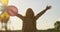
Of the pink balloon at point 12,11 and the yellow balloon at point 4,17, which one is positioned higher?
the pink balloon at point 12,11

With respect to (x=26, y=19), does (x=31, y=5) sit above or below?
above

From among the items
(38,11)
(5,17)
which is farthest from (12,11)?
(38,11)

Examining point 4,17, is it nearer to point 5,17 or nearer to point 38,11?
point 5,17

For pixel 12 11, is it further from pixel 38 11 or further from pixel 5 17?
pixel 38 11

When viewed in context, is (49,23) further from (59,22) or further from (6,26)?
(6,26)

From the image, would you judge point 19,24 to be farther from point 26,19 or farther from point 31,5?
point 31,5

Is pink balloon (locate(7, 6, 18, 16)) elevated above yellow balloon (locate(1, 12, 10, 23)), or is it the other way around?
pink balloon (locate(7, 6, 18, 16))

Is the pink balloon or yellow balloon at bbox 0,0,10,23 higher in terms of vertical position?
the pink balloon

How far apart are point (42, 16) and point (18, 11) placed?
0.19 meters

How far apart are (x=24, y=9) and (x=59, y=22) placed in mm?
282

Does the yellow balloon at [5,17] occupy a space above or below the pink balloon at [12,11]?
below

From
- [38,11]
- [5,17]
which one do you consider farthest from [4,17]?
[38,11]

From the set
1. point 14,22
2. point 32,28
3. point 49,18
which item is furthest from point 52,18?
point 14,22

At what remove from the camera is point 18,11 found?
114 cm
